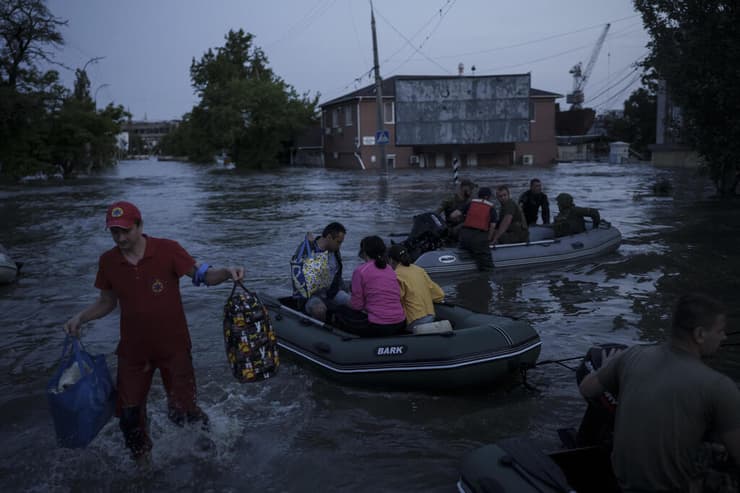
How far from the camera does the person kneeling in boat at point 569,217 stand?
1252cm

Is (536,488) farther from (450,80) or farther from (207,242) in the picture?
(450,80)

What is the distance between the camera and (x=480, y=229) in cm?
1124

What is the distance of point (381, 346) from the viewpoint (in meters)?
6.16

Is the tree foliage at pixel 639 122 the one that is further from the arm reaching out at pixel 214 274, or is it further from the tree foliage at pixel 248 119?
the arm reaching out at pixel 214 274

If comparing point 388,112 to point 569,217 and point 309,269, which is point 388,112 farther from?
point 309,269

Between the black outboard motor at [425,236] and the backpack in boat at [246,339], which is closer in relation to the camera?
the backpack in boat at [246,339]

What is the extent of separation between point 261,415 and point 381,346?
4.09 ft

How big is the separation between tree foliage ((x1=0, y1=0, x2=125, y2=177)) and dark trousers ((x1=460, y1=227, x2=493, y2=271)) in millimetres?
31189

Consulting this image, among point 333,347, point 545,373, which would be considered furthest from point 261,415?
point 545,373

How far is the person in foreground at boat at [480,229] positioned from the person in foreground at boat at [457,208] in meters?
0.57

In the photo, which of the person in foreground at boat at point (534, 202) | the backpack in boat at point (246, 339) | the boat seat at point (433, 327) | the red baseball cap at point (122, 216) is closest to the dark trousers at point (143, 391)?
the backpack in boat at point (246, 339)

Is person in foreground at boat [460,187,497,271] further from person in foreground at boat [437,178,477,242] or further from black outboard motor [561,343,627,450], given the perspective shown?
black outboard motor [561,343,627,450]

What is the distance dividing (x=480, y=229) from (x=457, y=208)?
109 cm

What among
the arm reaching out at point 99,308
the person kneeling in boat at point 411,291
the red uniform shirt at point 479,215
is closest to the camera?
the arm reaching out at point 99,308
